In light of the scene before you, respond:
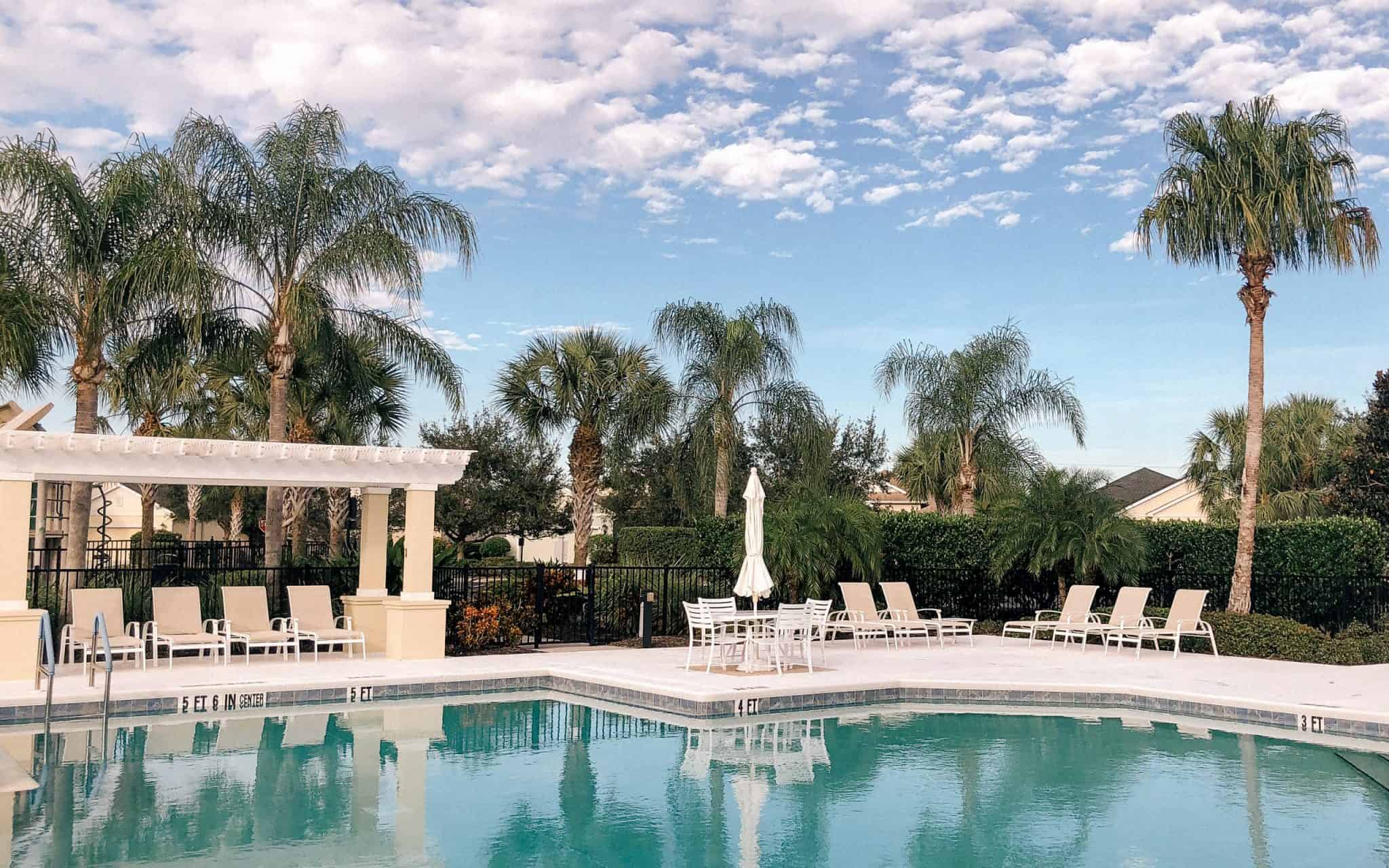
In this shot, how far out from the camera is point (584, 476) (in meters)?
24.1

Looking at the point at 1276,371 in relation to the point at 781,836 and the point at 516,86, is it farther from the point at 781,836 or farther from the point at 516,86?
the point at 781,836

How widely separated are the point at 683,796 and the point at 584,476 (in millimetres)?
16107

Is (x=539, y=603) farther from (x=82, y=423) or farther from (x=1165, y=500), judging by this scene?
(x=1165, y=500)

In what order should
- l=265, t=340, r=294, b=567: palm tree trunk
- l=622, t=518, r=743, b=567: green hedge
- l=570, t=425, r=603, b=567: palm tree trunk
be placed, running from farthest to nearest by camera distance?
l=570, t=425, r=603, b=567: palm tree trunk, l=622, t=518, r=743, b=567: green hedge, l=265, t=340, r=294, b=567: palm tree trunk

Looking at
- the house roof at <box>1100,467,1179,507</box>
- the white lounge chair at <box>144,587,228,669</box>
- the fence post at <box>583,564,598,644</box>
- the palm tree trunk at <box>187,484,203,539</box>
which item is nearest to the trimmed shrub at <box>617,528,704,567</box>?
the fence post at <box>583,564,598,644</box>

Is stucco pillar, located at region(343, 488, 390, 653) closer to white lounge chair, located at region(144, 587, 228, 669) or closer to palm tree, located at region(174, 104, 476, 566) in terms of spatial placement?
palm tree, located at region(174, 104, 476, 566)

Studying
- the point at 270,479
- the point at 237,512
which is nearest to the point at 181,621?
the point at 270,479

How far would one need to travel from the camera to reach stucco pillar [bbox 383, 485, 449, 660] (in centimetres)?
1470

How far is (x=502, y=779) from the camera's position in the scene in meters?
8.69

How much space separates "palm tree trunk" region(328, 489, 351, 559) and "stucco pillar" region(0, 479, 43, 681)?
14.2 metres

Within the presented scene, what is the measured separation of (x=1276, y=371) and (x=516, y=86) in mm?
14892

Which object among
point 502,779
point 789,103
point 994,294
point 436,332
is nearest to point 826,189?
point 789,103

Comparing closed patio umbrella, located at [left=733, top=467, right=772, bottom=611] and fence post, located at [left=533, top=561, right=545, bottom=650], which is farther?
fence post, located at [left=533, top=561, right=545, bottom=650]

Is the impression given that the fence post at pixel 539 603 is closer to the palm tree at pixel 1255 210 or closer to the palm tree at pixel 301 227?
the palm tree at pixel 301 227
